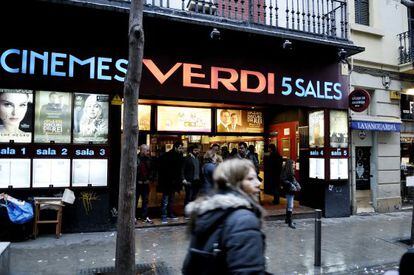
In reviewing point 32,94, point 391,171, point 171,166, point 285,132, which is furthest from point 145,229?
point 391,171

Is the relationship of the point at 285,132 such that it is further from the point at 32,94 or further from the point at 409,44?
the point at 32,94

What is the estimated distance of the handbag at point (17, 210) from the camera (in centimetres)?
734

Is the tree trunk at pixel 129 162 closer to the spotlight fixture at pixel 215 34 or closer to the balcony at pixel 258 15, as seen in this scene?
the balcony at pixel 258 15

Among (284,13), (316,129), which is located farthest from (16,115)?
(316,129)

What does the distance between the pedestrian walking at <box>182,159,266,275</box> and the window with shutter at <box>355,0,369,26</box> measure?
1183 cm

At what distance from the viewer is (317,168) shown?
11.3m

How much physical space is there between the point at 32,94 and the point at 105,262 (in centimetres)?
439

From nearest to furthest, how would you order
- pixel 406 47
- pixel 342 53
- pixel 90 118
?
pixel 90 118 → pixel 342 53 → pixel 406 47

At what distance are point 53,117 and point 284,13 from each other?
7.71m

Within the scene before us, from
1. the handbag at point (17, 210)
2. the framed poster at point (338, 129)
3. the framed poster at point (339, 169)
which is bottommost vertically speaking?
the handbag at point (17, 210)

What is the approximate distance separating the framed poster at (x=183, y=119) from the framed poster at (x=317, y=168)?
3.60 meters

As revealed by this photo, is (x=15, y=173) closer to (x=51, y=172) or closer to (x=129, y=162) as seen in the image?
(x=51, y=172)

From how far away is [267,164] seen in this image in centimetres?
1293

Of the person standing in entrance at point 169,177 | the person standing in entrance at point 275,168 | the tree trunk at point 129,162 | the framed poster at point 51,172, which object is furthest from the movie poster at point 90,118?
the person standing in entrance at point 275,168
